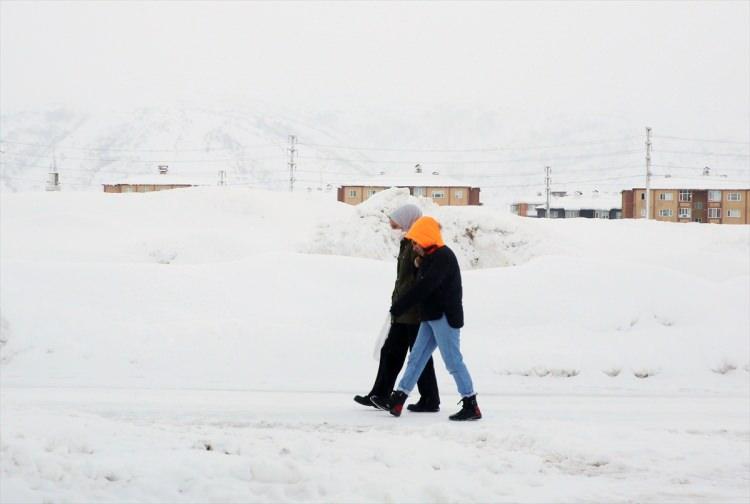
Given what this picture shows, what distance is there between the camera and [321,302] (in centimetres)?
1465

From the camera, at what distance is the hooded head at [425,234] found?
8336 mm

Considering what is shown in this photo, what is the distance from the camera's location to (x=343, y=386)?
1091cm

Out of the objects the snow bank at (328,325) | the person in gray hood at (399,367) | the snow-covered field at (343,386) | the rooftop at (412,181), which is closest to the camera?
the snow-covered field at (343,386)

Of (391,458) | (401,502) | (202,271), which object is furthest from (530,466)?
(202,271)

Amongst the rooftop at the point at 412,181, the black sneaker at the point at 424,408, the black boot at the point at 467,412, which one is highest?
the rooftop at the point at 412,181

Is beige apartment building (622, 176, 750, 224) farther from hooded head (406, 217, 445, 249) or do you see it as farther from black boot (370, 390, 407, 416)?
hooded head (406, 217, 445, 249)

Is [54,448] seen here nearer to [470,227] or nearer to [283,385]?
[283,385]

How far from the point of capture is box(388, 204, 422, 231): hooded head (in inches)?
337

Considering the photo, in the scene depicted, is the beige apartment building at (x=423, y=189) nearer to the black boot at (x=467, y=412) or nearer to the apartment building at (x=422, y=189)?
the apartment building at (x=422, y=189)

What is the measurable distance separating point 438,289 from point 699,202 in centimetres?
9892

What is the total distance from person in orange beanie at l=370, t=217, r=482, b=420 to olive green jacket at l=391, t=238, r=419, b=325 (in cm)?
10

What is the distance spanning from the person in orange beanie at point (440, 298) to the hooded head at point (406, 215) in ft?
0.44

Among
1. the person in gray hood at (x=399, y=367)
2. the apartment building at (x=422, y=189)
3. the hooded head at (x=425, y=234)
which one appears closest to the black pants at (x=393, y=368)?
the person in gray hood at (x=399, y=367)

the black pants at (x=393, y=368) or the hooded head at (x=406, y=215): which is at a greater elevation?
the hooded head at (x=406, y=215)
